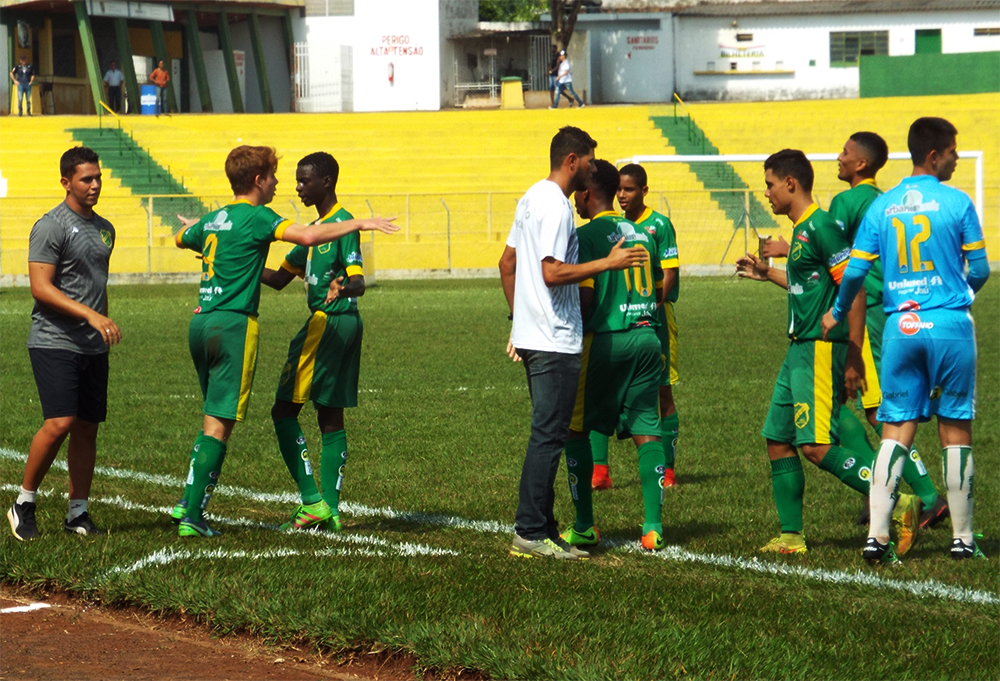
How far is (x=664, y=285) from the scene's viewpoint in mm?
8406

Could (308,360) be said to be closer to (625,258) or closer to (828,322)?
(625,258)

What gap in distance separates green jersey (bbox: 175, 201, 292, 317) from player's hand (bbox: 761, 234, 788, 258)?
2.48 m

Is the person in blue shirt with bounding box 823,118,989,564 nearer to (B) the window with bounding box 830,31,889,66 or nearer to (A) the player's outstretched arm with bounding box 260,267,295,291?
(A) the player's outstretched arm with bounding box 260,267,295,291

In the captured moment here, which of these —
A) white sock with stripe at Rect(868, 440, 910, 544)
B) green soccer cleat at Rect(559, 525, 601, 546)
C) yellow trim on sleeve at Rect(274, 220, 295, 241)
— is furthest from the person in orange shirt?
white sock with stripe at Rect(868, 440, 910, 544)

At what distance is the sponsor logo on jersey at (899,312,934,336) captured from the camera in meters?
6.05

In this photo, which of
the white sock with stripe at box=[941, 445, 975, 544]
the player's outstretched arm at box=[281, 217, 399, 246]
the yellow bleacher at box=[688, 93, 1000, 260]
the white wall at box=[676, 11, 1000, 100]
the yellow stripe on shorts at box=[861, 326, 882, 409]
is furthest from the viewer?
the white wall at box=[676, 11, 1000, 100]

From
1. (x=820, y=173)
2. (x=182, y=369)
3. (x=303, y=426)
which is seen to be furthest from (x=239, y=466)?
(x=820, y=173)

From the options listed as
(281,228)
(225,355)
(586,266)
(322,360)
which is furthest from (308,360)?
(586,266)

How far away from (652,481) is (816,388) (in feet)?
3.11

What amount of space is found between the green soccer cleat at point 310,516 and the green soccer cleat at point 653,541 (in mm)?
A: 1725

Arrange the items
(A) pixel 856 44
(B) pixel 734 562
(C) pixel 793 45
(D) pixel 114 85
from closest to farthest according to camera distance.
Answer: (B) pixel 734 562, (D) pixel 114 85, (C) pixel 793 45, (A) pixel 856 44

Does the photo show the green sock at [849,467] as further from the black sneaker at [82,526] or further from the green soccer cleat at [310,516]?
the black sneaker at [82,526]

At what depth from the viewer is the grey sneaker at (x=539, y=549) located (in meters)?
6.22

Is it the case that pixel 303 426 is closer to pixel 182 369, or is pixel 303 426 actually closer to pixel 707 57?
pixel 182 369
